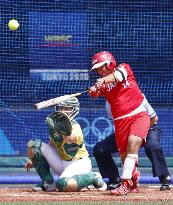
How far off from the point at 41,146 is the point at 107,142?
2.76 ft

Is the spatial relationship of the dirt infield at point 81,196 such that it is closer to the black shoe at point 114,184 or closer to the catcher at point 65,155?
the catcher at point 65,155

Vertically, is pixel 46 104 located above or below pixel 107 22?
below

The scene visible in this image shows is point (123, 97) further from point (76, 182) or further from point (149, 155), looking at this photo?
point (76, 182)

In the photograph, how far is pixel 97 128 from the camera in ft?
44.1

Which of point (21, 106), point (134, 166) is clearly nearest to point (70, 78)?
point (21, 106)

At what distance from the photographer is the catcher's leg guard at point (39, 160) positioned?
896 centimetres

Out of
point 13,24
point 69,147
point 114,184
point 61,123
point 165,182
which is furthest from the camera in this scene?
point 13,24

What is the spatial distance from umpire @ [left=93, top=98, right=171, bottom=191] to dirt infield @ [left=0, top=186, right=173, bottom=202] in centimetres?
24

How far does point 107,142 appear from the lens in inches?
373

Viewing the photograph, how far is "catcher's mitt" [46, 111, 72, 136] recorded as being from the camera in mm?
8711

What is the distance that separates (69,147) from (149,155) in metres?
0.94

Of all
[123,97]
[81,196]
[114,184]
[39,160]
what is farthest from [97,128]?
[81,196]

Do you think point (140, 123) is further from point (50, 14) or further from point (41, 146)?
point (50, 14)

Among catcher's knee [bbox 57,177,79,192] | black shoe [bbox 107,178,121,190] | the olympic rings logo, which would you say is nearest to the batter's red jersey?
catcher's knee [bbox 57,177,79,192]
